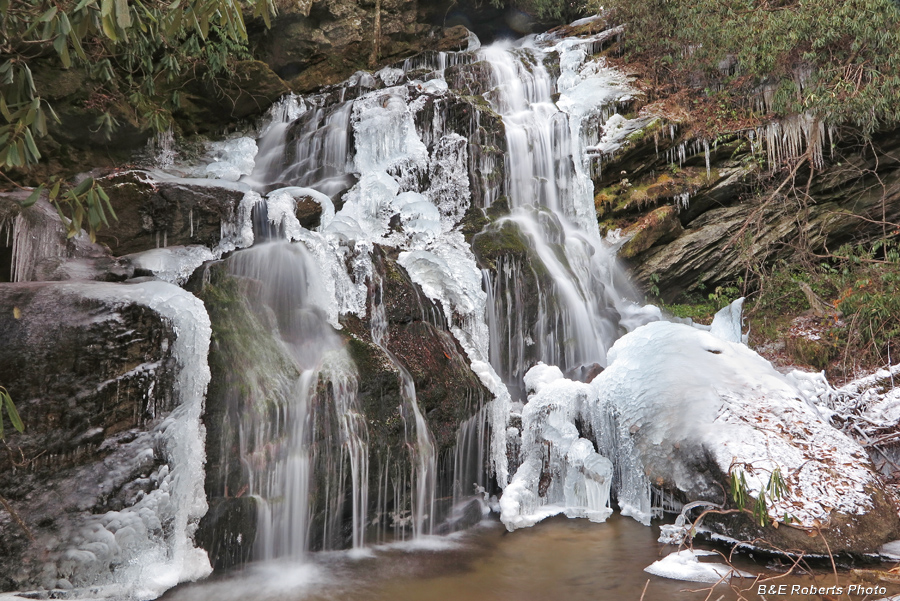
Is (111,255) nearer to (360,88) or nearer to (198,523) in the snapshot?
(198,523)

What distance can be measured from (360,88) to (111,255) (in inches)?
253

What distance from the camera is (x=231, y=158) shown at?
29.9 feet

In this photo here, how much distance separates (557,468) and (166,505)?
3.34 metres

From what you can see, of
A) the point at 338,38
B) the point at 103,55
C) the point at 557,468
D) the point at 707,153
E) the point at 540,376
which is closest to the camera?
the point at 557,468

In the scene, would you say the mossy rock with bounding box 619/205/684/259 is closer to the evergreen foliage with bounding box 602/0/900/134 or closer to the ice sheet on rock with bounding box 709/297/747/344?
the ice sheet on rock with bounding box 709/297/747/344

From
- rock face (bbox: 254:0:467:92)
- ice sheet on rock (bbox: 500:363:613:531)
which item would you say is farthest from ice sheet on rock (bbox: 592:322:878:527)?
rock face (bbox: 254:0:467:92)

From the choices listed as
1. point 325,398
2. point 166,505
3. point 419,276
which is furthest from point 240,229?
point 166,505

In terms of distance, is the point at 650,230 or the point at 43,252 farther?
the point at 650,230

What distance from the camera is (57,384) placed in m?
3.81

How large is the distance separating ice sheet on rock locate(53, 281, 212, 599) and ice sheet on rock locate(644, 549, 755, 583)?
324 centimetres

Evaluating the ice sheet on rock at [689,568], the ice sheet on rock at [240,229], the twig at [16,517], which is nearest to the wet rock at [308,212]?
the ice sheet on rock at [240,229]

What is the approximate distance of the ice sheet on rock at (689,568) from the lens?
12.7 feet

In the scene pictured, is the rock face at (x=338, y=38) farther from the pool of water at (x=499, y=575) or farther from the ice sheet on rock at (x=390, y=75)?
the pool of water at (x=499, y=575)

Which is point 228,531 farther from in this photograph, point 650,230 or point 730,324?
point 650,230
